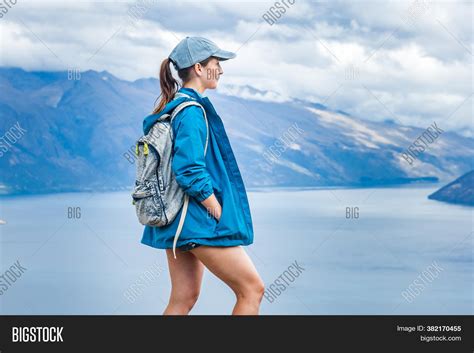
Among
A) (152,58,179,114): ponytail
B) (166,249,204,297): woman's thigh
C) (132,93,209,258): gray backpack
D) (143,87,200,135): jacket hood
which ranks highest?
(152,58,179,114): ponytail

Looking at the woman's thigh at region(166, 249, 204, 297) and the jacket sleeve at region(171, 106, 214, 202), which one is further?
the woman's thigh at region(166, 249, 204, 297)

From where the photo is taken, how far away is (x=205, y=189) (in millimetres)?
2250

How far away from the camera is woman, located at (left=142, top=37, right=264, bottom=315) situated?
7.42ft

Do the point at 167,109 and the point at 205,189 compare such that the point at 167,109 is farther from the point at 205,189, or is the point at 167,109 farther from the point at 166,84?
the point at 205,189

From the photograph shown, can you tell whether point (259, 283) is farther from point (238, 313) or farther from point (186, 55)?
point (186, 55)

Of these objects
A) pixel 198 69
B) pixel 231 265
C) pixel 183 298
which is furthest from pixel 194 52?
pixel 183 298

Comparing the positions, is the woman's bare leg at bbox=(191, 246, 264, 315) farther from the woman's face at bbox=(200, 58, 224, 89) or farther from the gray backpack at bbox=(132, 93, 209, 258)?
the woman's face at bbox=(200, 58, 224, 89)

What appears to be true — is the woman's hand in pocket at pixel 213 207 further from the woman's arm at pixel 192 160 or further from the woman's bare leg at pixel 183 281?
the woman's bare leg at pixel 183 281

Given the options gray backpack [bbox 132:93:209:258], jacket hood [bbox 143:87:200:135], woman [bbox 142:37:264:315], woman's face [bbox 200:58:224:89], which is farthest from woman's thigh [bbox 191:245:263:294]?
woman's face [bbox 200:58:224:89]

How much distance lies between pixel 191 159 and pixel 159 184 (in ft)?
0.45

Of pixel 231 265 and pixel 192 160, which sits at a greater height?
pixel 192 160

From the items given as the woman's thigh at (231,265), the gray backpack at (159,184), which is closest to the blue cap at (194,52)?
the gray backpack at (159,184)

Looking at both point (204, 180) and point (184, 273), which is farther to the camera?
point (184, 273)

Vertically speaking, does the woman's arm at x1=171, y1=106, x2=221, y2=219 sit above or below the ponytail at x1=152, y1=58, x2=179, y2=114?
below
